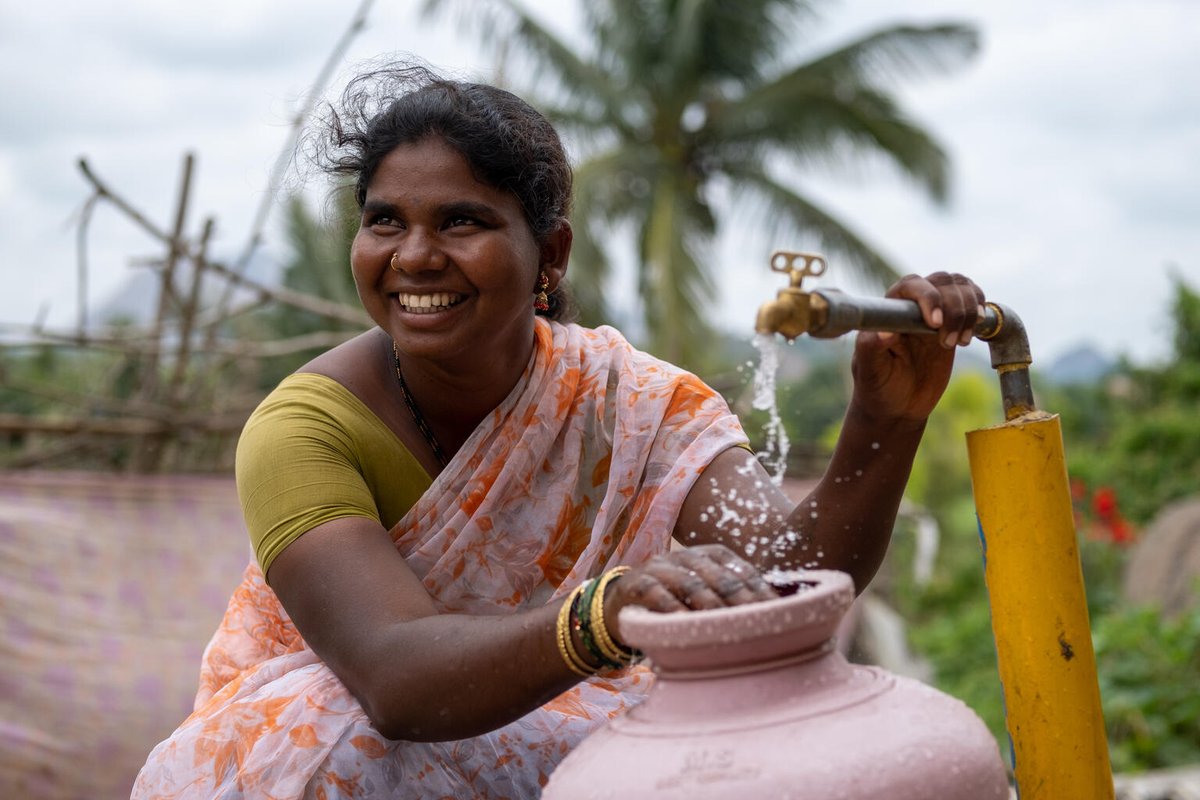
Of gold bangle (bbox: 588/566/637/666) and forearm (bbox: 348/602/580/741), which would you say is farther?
forearm (bbox: 348/602/580/741)

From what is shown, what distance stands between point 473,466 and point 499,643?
0.72 meters

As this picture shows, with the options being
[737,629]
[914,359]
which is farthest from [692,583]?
[914,359]

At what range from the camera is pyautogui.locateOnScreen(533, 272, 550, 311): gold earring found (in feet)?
9.02

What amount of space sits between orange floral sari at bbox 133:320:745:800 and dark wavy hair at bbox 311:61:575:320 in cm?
35

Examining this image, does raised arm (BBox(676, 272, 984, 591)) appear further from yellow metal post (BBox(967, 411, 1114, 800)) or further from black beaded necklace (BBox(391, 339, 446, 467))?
black beaded necklace (BBox(391, 339, 446, 467))

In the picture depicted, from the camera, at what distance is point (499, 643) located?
1.98 meters

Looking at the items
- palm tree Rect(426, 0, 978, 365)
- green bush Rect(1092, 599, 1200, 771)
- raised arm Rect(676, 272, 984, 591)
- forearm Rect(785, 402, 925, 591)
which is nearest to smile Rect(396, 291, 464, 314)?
raised arm Rect(676, 272, 984, 591)

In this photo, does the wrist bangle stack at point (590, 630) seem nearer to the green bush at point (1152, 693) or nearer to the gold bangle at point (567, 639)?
the gold bangle at point (567, 639)

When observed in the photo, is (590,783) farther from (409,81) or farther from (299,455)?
(409,81)

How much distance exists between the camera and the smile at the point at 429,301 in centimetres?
245

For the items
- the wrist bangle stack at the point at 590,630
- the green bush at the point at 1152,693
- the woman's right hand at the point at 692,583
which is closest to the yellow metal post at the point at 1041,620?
the woman's right hand at the point at 692,583

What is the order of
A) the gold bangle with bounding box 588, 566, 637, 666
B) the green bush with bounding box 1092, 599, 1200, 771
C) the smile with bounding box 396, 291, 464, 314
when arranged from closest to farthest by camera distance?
→ the gold bangle with bounding box 588, 566, 637, 666 < the smile with bounding box 396, 291, 464, 314 < the green bush with bounding box 1092, 599, 1200, 771

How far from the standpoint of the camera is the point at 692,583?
1.72 m

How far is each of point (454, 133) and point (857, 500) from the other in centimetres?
99
